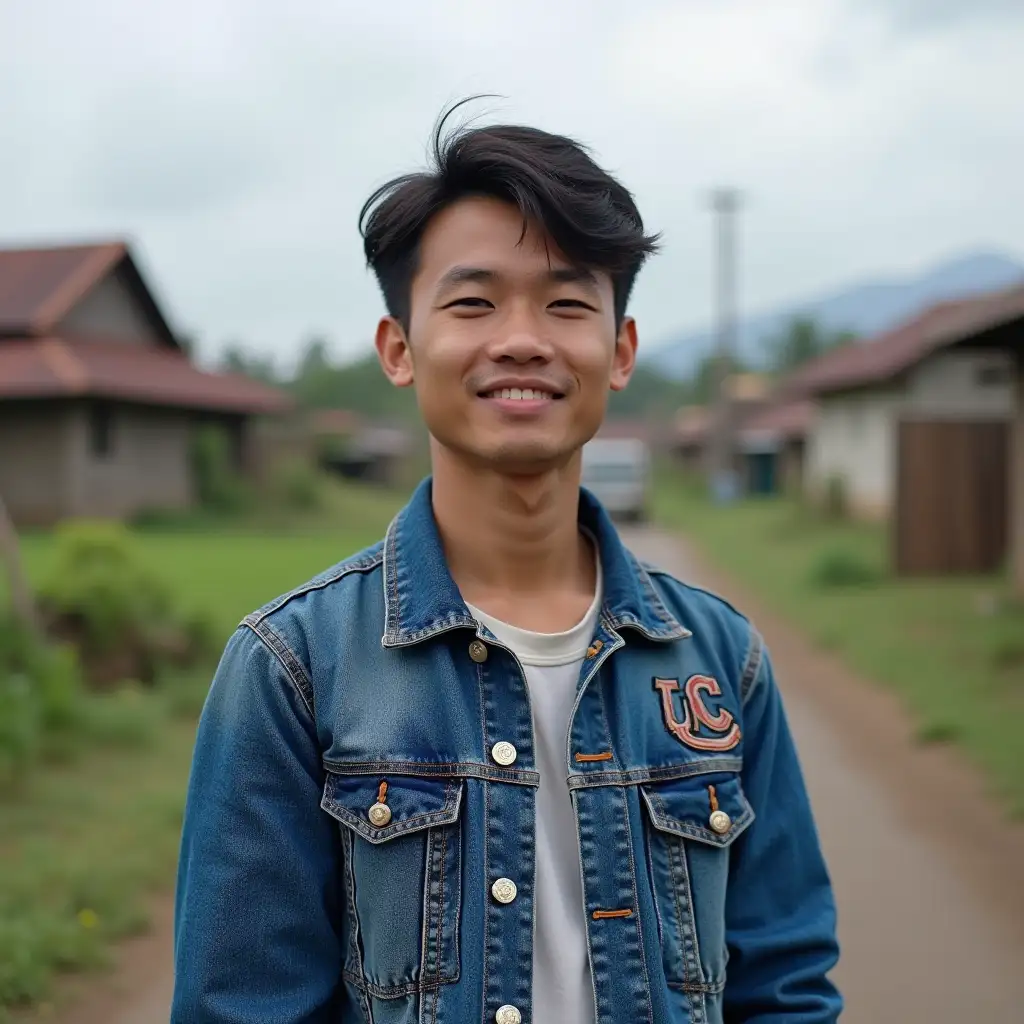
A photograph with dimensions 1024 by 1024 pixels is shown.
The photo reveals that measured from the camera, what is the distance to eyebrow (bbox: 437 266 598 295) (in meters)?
1.81

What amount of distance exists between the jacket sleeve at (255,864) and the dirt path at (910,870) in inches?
113

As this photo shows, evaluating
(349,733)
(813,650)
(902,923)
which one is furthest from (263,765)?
(813,650)

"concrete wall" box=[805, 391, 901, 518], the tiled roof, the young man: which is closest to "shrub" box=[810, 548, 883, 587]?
"concrete wall" box=[805, 391, 901, 518]

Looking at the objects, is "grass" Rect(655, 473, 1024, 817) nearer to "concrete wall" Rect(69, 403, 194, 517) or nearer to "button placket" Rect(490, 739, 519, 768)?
"button placket" Rect(490, 739, 519, 768)

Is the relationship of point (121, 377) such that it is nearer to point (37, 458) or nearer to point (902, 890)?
point (37, 458)

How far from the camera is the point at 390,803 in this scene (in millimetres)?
1690

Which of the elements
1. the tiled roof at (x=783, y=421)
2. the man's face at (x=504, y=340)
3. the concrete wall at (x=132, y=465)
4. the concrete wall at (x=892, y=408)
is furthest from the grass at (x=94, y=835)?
the tiled roof at (x=783, y=421)

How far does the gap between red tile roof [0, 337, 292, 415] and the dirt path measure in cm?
1298

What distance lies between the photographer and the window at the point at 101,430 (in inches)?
762

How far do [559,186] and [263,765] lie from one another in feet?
2.97

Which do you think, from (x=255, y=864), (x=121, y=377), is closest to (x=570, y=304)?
(x=255, y=864)

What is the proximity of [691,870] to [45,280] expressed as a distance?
19.7m

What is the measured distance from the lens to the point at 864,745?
7461mm

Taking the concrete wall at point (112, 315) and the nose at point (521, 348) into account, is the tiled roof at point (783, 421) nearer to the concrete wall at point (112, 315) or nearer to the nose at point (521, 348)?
the concrete wall at point (112, 315)
